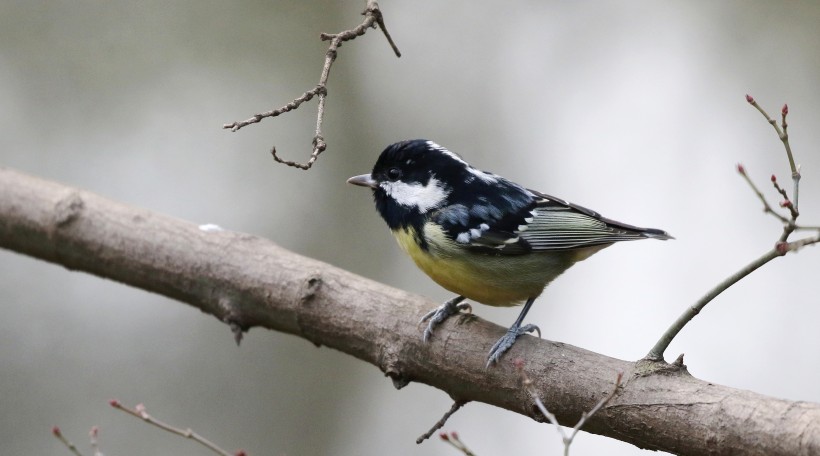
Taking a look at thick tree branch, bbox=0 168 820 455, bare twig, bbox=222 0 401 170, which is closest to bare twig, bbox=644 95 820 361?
thick tree branch, bbox=0 168 820 455

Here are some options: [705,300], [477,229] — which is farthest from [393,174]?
[705,300]

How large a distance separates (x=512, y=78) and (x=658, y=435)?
5.87 meters

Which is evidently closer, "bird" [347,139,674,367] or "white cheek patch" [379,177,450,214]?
"bird" [347,139,674,367]

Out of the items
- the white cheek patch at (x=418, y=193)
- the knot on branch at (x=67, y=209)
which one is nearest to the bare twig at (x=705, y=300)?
the white cheek patch at (x=418, y=193)

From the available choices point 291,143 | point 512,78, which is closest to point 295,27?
point 291,143

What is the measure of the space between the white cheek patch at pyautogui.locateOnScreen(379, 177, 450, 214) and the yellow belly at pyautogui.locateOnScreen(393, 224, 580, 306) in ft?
0.58

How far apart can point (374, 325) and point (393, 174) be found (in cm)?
91

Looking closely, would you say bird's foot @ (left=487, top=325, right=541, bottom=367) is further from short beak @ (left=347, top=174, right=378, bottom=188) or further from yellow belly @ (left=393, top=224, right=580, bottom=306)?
short beak @ (left=347, top=174, right=378, bottom=188)

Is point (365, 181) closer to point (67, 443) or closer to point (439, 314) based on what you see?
point (439, 314)

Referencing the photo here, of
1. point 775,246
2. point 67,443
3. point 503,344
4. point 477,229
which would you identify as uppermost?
point 477,229

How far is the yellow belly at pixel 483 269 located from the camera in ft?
13.1

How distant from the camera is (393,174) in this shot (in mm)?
4410

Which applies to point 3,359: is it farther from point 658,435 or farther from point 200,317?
point 658,435

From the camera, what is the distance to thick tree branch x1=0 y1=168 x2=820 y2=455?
2.91 metres
